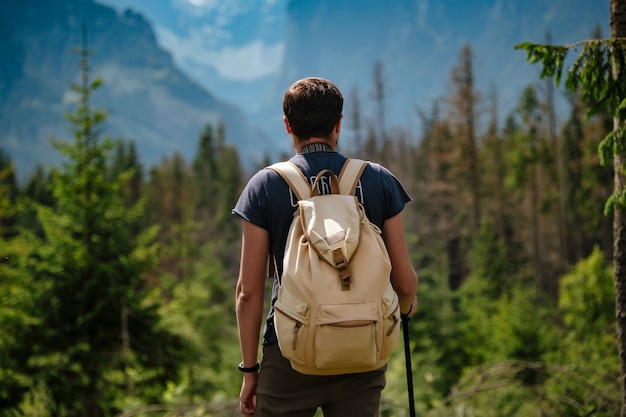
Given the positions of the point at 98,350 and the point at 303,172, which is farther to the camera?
the point at 98,350

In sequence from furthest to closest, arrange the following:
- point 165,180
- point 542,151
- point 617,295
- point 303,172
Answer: point 165,180
point 542,151
point 617,295
point 303,172

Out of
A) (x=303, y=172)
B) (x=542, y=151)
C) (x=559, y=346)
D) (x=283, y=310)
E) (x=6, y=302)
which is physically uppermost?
(x=542, y=151)

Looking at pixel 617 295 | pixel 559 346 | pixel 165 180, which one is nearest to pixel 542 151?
pixel 559 346

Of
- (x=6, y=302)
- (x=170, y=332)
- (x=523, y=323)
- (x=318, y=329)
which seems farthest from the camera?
(x=523, y=323)

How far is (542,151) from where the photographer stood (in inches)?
1564

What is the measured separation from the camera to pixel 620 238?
379 centimetres

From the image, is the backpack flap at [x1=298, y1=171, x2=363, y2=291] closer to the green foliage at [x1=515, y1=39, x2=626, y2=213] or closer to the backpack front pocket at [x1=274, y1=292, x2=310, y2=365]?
the backpack front pocket at [x1=274, y1=292, x2=310, y2=365]

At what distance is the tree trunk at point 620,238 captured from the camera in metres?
3.64

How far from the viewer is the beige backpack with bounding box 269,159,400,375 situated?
2213mm

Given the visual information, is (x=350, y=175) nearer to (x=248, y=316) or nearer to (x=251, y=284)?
(x=251, y=284)

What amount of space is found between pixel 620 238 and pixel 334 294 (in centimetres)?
243

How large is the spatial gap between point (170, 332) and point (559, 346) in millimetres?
13245

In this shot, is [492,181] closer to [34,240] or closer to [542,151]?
[542,151]

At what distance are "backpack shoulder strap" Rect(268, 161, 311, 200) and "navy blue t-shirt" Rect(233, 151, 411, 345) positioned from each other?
2 centimetres
